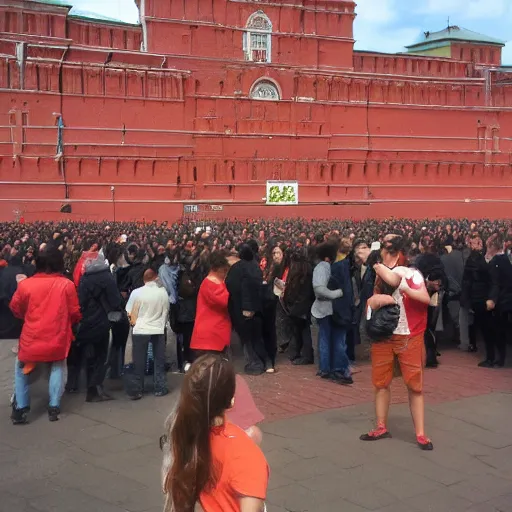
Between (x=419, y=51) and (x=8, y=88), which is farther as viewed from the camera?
(x=419, y=51)

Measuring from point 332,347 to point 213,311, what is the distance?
1651mm

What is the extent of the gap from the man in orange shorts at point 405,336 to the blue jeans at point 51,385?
2929 millimetres

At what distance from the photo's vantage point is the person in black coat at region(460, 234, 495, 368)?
8539mm

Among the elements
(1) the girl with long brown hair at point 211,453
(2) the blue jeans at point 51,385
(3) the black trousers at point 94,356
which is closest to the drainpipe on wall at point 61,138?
(3) the black trousers at point 94,356

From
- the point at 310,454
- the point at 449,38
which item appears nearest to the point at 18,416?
the point at 310,454

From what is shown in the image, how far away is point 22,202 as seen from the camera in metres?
32.8

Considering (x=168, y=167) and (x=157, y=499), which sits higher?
(x=168, y=167)

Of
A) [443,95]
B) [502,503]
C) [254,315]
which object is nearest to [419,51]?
[443,95]

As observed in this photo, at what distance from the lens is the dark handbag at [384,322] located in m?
5.40

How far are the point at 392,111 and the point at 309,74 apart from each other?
599 centimetres

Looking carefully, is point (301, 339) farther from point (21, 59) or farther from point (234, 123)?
point (234, 123)

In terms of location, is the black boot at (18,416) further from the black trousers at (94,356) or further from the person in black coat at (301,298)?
the person in black coat at (301,298)

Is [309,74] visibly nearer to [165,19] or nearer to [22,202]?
[165,19]

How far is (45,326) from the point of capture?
20.8 feet
